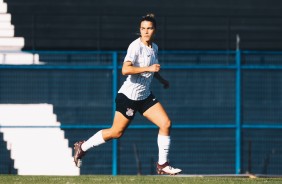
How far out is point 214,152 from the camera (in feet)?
52.9

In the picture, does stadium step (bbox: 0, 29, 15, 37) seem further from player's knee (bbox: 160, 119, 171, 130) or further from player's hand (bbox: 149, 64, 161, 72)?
player's hand (bbox: 149, 64, 161, 72)

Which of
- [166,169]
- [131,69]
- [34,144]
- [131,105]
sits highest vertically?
[131,69]

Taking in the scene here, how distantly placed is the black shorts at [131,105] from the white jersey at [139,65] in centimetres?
4

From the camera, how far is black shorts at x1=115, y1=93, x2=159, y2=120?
391 inches

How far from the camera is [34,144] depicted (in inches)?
620

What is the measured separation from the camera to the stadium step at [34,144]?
1569cm

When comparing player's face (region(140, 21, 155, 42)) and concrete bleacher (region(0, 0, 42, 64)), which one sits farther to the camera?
concrete bleacher (region(0, 0, 42, 64))

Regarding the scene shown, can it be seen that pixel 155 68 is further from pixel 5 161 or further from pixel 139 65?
pixel 5 161

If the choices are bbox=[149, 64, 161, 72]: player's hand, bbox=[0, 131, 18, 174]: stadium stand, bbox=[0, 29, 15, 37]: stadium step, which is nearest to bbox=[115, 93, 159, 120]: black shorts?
bbox=[149, 64, 161, 72]: player's hand

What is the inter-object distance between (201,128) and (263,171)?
1313 mm

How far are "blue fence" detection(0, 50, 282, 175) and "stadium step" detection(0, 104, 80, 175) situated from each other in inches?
8.8

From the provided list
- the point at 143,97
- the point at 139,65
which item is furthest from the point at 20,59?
the point at 139,65

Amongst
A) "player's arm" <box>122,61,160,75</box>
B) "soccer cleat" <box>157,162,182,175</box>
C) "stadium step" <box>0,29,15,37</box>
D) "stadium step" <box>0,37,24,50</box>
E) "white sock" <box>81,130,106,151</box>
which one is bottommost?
"soccer cleat" <box>157,162,182,175</box>

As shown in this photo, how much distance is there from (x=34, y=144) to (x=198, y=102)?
2.78m
